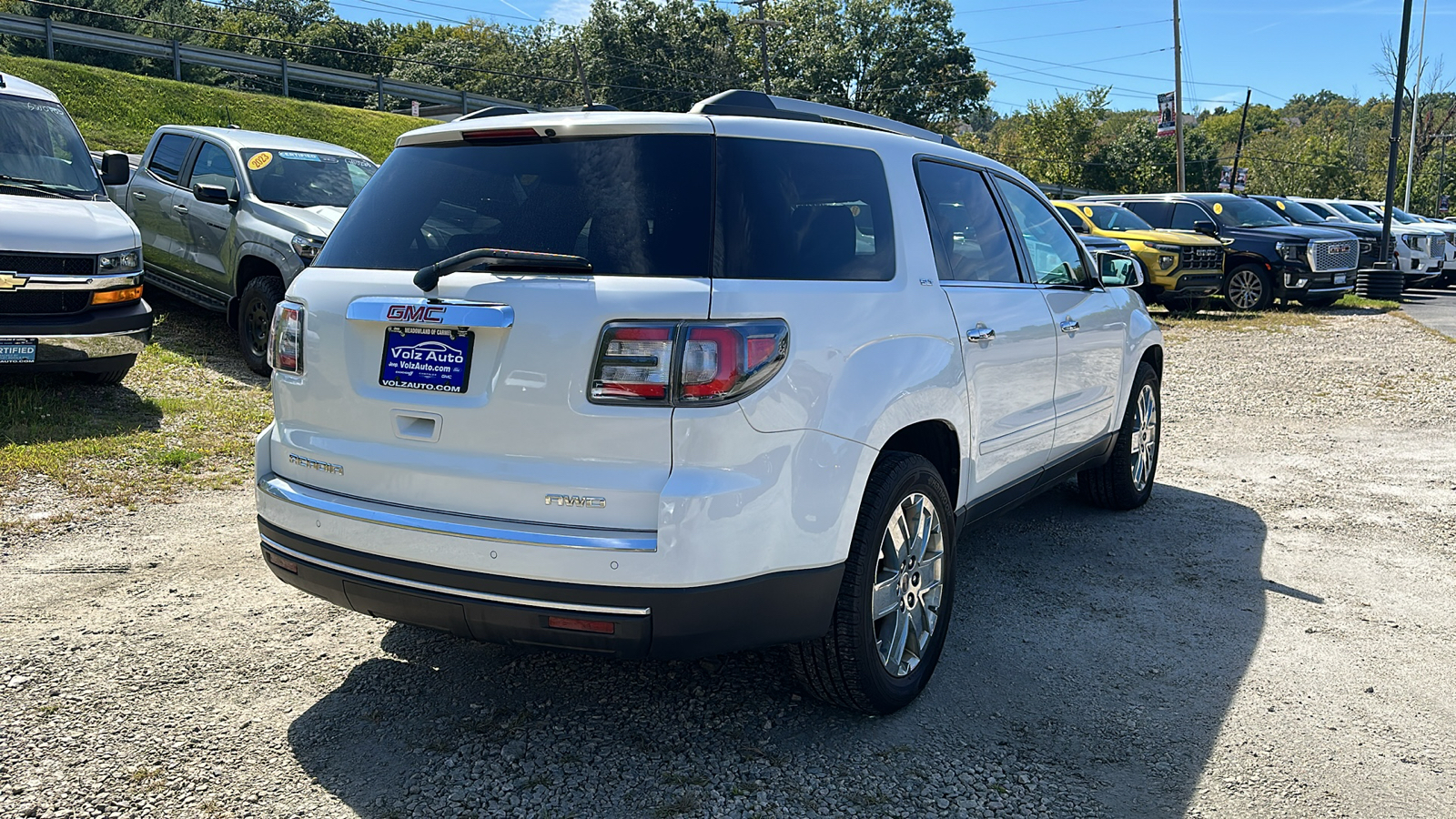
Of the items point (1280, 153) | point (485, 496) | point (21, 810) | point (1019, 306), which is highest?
point (1280, 153)

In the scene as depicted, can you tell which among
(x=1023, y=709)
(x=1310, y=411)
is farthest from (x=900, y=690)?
(x=1310, y=411)

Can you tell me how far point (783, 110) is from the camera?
3.67m

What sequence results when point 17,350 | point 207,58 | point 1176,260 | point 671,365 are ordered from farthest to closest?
point 207,58
point 1176,260
point 17,350
point 671,365

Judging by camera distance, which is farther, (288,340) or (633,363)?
(288,340)

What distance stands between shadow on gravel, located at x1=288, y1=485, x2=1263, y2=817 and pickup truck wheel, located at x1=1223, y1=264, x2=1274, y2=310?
14.6 m

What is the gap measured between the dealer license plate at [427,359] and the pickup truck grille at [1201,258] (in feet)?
51.6

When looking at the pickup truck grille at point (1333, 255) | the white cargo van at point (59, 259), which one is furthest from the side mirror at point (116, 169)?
the pickup truck grille at point (1333, 255)

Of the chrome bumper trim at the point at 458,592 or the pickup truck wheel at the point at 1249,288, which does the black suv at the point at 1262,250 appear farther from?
the chrome bumper trim at the point at 458,592

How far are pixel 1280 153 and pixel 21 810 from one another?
8215 centimetres

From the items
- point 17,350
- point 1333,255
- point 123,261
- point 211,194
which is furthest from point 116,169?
point 1333,255

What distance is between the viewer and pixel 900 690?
355 cm

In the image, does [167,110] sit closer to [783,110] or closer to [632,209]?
[783,110]

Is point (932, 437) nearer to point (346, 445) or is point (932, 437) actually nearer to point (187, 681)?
point (346, 445)

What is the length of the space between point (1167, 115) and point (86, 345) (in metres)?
30.7
